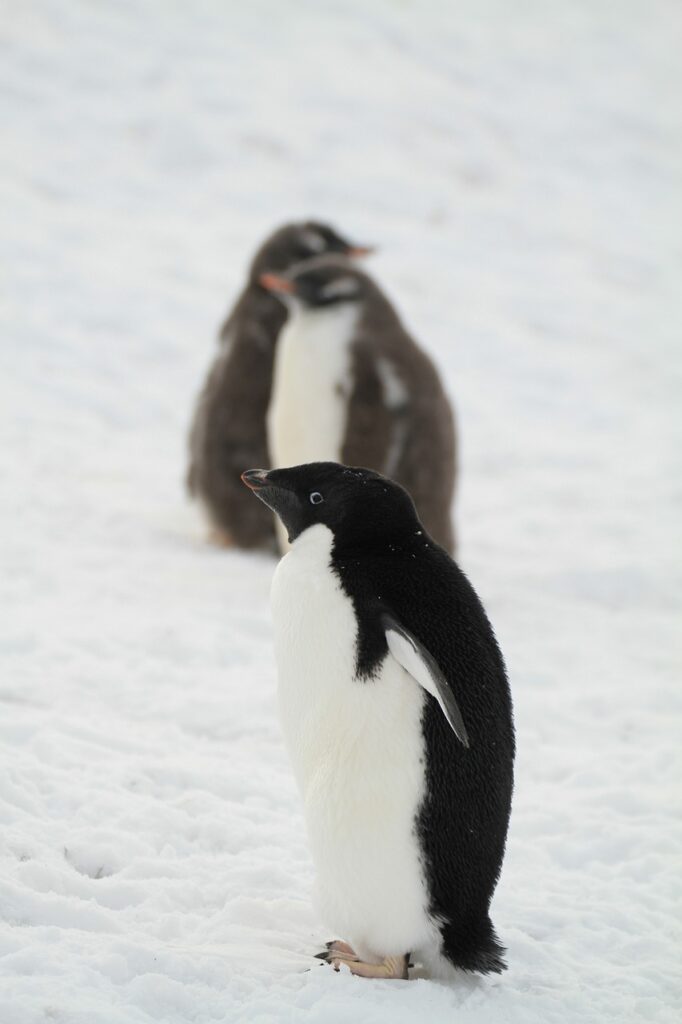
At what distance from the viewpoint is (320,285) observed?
6.73 metres

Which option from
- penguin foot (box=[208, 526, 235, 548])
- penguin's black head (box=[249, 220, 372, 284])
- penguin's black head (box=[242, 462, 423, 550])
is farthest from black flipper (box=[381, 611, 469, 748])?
penguin's black head (box=[249, 220, 372, 284])

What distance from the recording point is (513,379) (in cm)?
1134

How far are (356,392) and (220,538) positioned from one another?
4.01 ft

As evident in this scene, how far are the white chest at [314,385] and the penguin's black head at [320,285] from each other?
52 millimetres

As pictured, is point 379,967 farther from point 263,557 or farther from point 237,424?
point 237,424


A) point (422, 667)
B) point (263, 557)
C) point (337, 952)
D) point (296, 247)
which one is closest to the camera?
point (422, 667)

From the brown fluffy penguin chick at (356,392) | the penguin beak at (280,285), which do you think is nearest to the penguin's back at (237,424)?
the brown fluffy penguin chick at (356,392)

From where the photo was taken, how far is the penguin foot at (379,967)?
9.20 feet

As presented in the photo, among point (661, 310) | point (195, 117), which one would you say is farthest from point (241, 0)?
point (661, 310)

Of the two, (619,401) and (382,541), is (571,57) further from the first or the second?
(382,541)

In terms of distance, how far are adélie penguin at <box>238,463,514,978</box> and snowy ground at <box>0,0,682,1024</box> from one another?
0.14 m

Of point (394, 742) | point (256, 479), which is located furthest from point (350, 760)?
point (256, 479)

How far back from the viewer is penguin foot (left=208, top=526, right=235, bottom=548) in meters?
7.20

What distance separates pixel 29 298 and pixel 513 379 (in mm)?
4127
